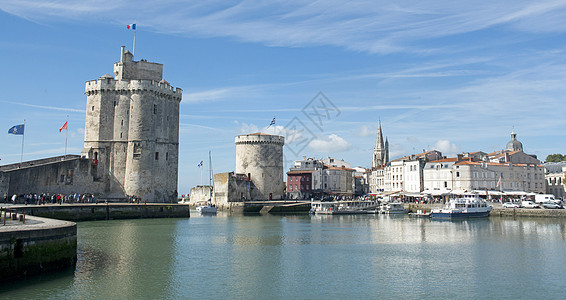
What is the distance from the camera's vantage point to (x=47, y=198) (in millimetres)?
37250

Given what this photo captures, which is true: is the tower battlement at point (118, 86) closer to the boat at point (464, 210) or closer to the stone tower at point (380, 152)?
the boat at point (464, 210)

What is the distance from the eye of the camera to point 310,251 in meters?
23.1

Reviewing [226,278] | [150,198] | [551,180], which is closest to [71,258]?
[226,278]

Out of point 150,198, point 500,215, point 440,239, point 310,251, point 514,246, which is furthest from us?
point 500,215

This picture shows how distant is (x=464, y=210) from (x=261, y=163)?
27256mm

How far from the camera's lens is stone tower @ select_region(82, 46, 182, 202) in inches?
1801

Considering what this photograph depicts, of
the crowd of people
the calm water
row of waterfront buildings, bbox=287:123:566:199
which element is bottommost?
the calm water

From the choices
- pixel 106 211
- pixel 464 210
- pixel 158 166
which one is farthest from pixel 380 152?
pixel 106 211

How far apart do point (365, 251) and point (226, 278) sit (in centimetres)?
878

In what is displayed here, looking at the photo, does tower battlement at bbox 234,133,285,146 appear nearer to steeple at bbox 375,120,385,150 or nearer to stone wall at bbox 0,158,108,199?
stone wall at bbox 0,158,108,199

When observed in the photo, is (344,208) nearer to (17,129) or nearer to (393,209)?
(393,209)

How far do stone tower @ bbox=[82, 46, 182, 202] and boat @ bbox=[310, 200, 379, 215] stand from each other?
1915cm

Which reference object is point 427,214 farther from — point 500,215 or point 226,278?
point 226,278

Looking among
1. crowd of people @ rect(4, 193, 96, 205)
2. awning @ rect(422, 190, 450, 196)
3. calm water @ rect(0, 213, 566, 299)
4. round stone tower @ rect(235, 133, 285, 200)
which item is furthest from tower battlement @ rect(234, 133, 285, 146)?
calm water @ rect(0, 213, 566, 299)
